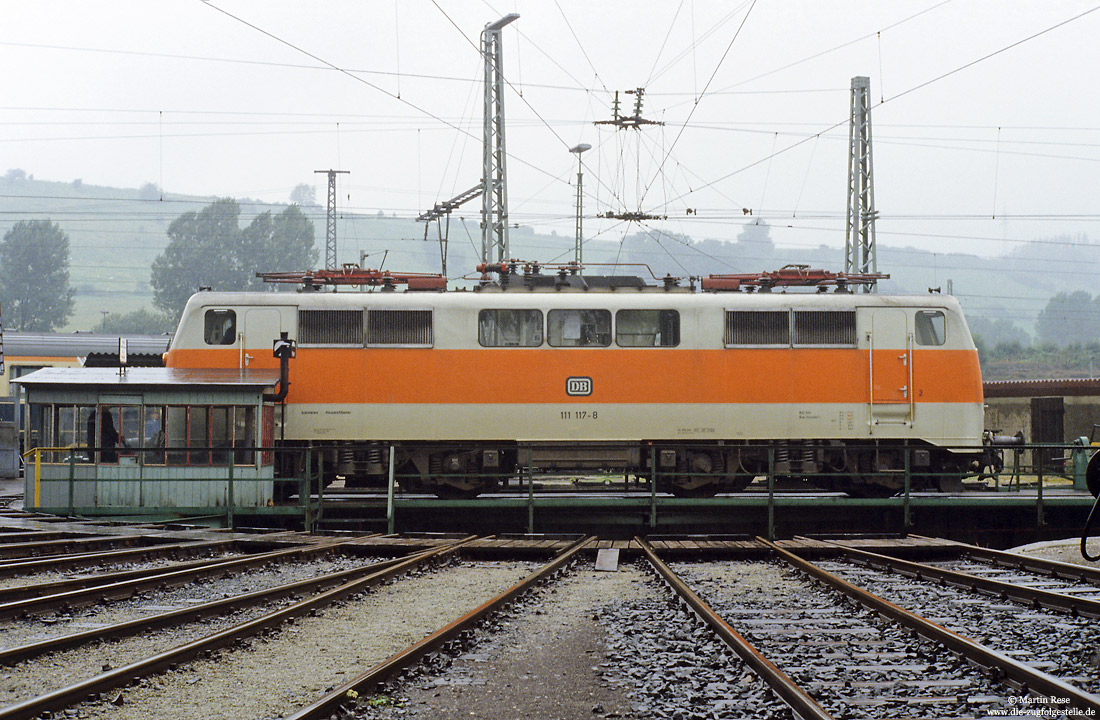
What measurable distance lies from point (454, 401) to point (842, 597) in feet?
32.0

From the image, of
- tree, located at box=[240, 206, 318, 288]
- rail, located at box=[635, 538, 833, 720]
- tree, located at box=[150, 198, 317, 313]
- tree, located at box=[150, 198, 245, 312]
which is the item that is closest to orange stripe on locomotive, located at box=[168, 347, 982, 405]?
rail, located at box=[635, 538, 833, 720]

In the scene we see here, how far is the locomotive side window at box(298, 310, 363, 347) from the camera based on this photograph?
714 inches

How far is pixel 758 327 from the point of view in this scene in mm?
18516

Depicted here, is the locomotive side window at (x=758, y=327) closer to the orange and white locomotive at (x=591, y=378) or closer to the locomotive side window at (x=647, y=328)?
the orange and white locomotive at (x=591, y=378)

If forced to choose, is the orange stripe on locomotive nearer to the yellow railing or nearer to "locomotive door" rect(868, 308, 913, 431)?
"locomotive door" rect(868, 308, 913, 431)

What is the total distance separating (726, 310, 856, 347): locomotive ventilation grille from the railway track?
22.9 ft

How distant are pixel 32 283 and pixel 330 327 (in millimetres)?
90462

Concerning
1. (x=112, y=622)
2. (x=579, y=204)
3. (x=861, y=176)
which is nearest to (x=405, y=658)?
(x=112, y=622)

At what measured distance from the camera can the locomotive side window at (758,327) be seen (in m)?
18.5

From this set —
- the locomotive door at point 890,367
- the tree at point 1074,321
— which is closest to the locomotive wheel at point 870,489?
the locomotive door at point 890,367

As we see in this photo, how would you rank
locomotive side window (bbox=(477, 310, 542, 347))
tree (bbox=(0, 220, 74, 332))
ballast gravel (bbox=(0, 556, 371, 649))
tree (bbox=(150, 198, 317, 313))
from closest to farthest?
ballast gravel (bbox=(0, 556, 371, 649)) → locomotive side window (bbox=(477, 310, 542, 347)) → tree (bbox=(0, 220, 74, 332)) → tree (bbox=(150, 198, 317, 313))

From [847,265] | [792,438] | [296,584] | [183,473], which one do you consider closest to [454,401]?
[183,473]

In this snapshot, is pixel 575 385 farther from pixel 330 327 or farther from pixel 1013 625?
pixel 1013 625

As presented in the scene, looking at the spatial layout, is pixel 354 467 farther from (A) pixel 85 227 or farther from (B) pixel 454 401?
(A) pixel 85 227
